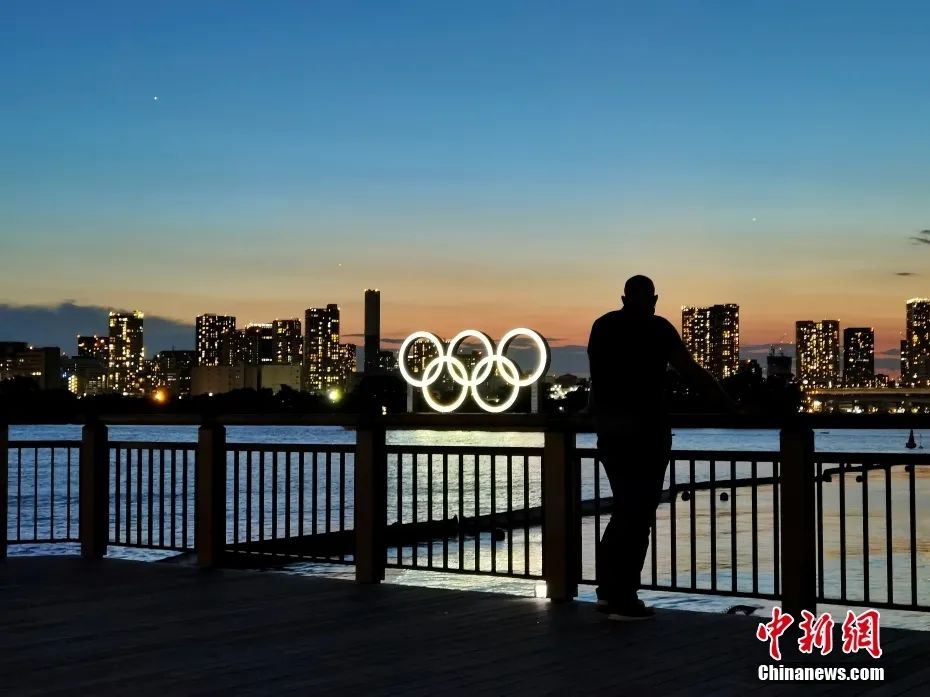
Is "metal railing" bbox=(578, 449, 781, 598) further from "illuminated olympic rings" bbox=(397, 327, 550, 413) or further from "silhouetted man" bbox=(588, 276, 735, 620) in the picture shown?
"illuminated olympic rings" bbox=(397, 327, 550, 413)

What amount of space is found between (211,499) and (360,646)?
3.63 metres

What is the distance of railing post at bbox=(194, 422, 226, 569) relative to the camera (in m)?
9.67

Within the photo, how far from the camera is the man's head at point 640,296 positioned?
275 inches

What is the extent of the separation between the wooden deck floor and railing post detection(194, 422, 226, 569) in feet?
3.30

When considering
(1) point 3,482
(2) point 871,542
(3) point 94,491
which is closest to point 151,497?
(3) point 94,491

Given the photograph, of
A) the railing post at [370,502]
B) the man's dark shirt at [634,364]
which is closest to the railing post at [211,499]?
the railing post at [370,502]

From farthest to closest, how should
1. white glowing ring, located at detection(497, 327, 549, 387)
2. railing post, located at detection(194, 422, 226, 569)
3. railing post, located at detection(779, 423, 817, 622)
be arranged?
white glowing ring, located at detection(497, 327, 549, 387) → railing post, located at detection(194, 422, 226, 569) → railing post, located at detection(779, 423, 817, 622)

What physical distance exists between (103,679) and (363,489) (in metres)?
3.40

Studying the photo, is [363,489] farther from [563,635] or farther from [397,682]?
[397,682]

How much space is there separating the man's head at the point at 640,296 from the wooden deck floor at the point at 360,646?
173 cm

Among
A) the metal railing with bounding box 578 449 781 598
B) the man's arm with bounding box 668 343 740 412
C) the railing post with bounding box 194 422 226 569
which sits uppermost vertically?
the man's arm with bounding box 668 343 740 412

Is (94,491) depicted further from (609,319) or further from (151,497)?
(609,319)

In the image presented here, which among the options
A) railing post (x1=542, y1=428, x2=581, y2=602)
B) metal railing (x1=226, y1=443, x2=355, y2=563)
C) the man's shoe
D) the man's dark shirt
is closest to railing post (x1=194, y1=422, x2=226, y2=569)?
metal railing (x1=226, y1=443, x2=355, y2=563)

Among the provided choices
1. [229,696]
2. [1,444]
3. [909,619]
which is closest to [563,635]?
[229,696]
